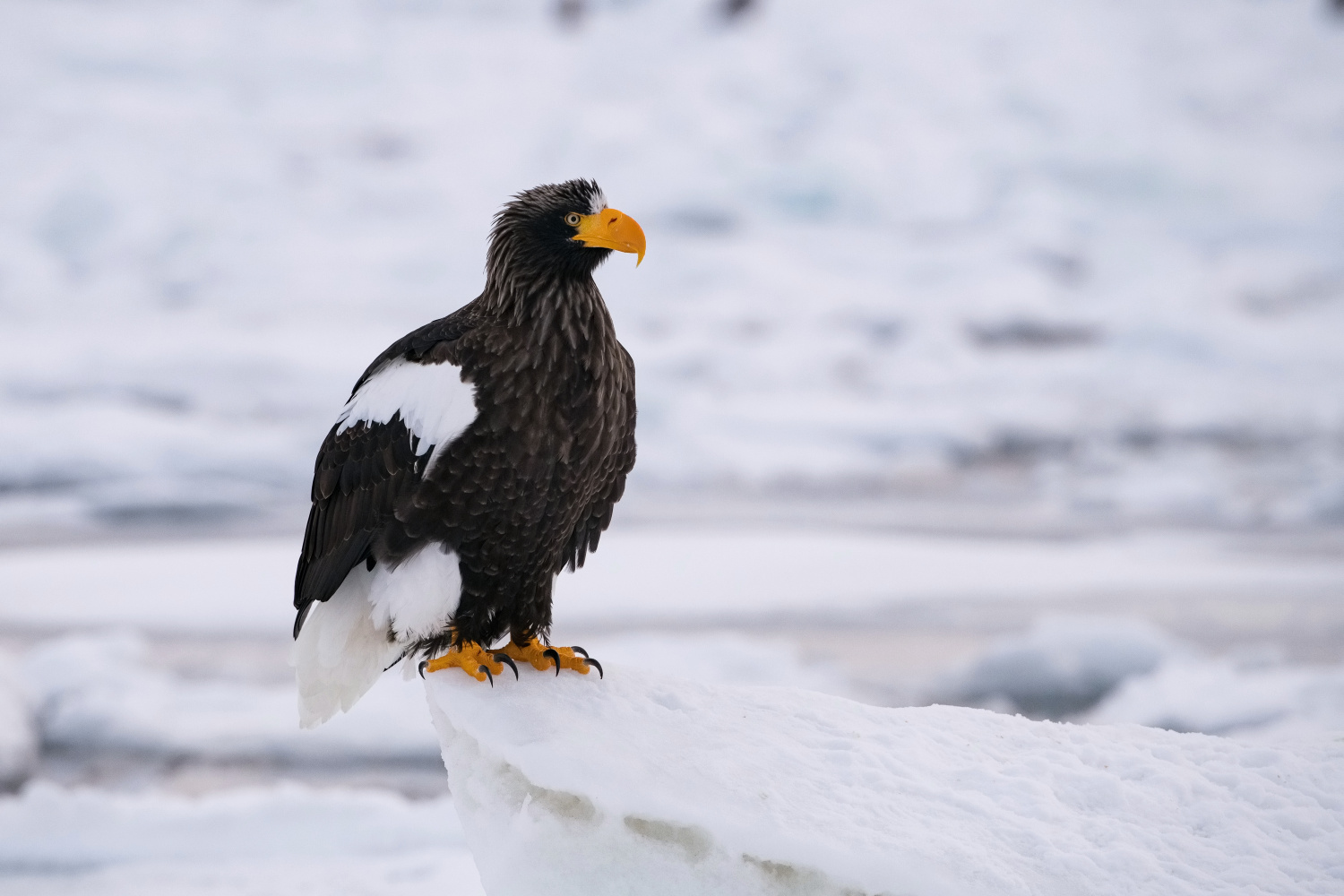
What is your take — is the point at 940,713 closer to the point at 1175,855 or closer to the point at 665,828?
the point at 1175,855

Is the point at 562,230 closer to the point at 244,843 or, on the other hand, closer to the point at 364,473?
the point at 364,473

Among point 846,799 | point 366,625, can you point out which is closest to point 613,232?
point 366,625

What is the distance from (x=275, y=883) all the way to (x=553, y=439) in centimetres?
255

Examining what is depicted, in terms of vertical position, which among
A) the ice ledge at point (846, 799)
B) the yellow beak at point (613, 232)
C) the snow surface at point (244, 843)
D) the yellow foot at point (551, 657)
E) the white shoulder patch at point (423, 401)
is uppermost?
the yellow beak at point (613, 232)

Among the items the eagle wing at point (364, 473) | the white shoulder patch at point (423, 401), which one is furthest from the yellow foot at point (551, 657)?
the white shoulder patch at point (423, 401)

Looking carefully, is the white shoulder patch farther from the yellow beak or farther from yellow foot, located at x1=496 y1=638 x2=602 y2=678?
yellow foot, located at x1=496 y1=638 x2=602 y2=678

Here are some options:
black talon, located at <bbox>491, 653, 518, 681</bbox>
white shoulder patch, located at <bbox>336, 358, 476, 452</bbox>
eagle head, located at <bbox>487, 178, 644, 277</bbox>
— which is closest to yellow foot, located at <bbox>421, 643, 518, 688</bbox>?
black talon, located at <bbox>491, 653, 518, 681</bbox>

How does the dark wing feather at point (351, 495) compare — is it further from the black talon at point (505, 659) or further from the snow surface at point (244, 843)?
the snow surface at point (244, 843)

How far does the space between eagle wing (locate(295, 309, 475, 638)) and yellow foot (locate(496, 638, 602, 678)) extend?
0.42 meters

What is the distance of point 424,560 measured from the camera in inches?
103

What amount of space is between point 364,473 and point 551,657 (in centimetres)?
63

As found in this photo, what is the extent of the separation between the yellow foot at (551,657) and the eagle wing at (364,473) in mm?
422

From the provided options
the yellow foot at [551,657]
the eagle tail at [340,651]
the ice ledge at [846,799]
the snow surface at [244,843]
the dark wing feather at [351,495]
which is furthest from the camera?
the snow surface at [244,843]

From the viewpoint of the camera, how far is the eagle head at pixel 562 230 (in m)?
2.62
